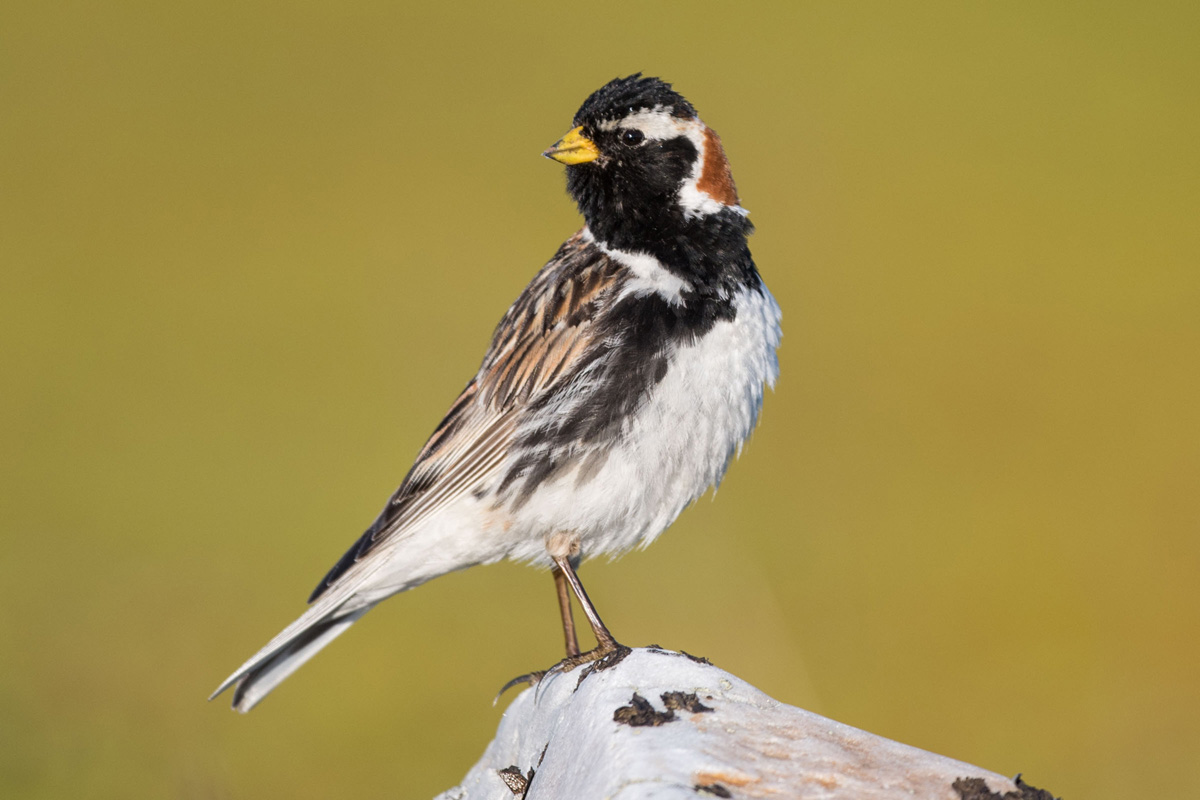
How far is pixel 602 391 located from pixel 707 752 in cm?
178

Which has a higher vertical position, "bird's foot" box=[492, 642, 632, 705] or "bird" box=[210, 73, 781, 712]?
"bird" box=[210, 73, 781, 712]

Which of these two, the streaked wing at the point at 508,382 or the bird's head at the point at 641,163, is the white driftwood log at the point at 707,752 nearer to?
the streaked wing at the point at 508,382

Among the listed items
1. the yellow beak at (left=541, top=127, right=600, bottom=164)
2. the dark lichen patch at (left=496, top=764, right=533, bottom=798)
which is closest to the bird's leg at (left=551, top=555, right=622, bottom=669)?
the dark lichen patch at (left=496, top=764, right=533, bottom=798)

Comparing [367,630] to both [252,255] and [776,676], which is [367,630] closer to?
[776,676]

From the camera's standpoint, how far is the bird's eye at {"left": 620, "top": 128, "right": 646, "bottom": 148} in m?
4.75

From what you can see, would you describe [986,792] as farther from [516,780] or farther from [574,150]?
[574,150]

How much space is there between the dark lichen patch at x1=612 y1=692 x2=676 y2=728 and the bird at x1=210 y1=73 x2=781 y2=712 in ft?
3.69

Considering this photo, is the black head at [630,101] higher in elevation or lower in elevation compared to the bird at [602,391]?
higher

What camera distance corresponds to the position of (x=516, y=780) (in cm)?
360

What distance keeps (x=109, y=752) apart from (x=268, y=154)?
27.3 feet

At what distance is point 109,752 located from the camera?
6.51 metres

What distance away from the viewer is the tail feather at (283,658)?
477cm

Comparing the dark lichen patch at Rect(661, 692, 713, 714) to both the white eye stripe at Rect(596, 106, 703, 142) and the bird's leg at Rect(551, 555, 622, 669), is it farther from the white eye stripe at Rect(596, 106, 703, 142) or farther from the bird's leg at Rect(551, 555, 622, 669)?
the white eye stripe at Rect(596, 106, 703, 142)

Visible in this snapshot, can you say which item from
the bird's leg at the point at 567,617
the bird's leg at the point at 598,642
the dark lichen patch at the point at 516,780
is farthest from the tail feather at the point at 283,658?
the dark lichen patch at the point at 516,780
